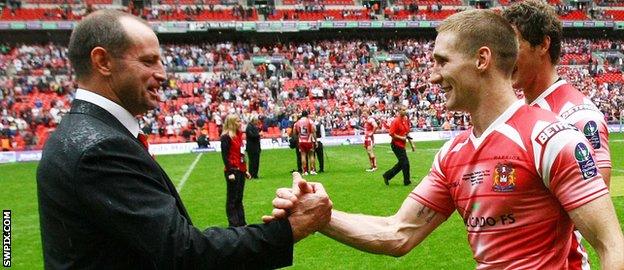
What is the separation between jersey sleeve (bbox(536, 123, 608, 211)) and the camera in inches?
91.4

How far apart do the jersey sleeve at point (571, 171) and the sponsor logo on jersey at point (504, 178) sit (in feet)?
0.51

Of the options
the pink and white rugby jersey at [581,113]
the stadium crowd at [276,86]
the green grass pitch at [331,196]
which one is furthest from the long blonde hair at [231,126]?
the stadium crowd at [276,86]

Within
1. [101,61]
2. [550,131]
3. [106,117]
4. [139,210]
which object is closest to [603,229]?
[550,131]

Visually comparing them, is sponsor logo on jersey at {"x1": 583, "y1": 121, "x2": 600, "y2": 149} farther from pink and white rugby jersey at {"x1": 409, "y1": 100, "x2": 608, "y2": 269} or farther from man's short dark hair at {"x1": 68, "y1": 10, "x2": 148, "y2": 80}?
man's short dark hair at {"x1": 68, "y1": 10, "x2": 148, "y2": 80}

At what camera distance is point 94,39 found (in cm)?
251

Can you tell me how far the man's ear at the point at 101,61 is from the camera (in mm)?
2520

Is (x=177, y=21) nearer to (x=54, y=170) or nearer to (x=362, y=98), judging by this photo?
(x=362, y=98)

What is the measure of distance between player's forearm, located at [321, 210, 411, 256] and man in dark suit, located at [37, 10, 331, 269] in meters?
0.43

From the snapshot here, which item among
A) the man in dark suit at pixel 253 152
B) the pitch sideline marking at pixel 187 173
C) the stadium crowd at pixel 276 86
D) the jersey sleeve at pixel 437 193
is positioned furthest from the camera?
the stadium crowd at pixel 276 86

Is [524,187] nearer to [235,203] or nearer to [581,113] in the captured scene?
[581,113]

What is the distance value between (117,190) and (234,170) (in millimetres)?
8210

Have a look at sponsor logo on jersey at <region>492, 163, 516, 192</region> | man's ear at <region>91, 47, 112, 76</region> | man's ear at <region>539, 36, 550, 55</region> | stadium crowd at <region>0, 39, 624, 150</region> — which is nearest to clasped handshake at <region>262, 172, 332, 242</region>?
sponsor logo on jersey at <region>492, 163, 516, 192</region>

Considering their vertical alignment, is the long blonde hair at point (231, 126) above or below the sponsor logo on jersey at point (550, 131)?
below

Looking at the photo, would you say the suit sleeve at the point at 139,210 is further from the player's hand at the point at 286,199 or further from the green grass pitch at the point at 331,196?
the green grass pitch at the point at 331,196
